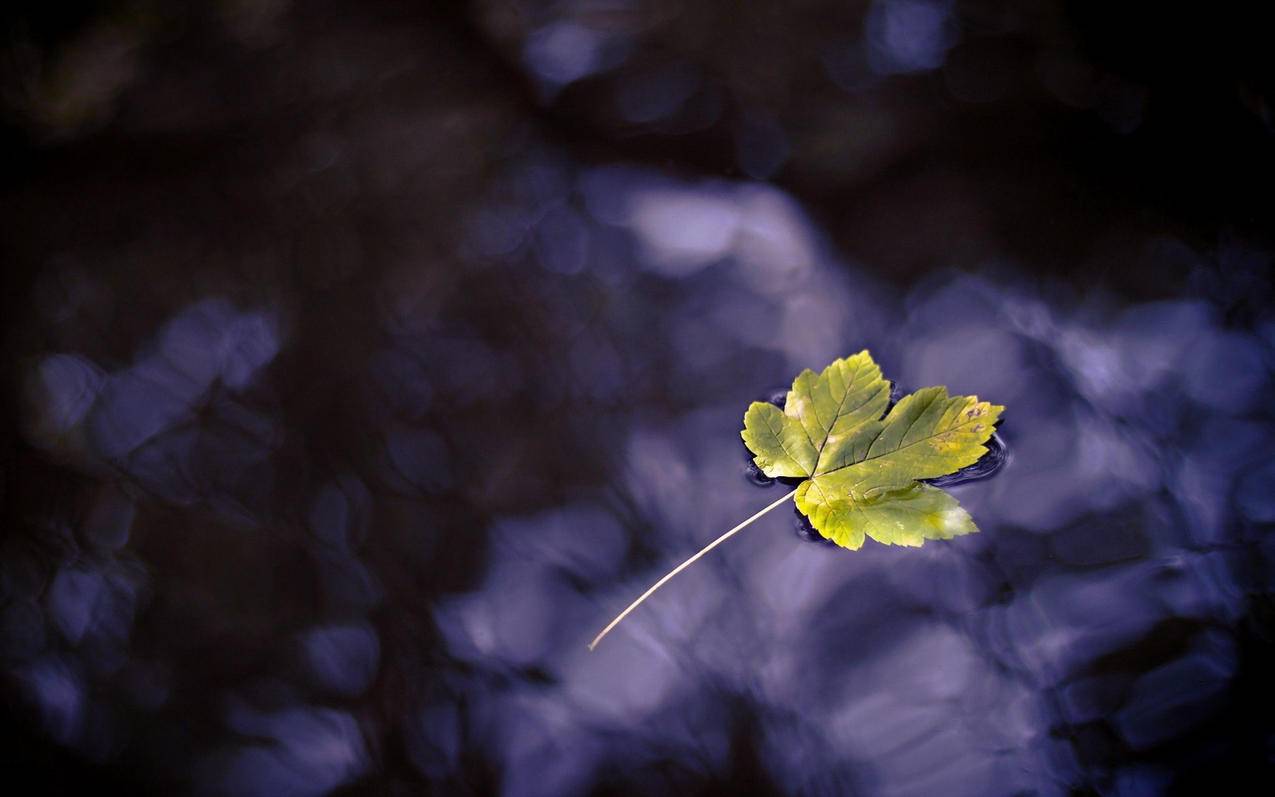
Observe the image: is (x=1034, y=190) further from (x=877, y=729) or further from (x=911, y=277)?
(x=877, y=729)

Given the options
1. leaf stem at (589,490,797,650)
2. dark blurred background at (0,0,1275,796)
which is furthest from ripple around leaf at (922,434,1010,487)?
leaf stem at (589,490,797,650)

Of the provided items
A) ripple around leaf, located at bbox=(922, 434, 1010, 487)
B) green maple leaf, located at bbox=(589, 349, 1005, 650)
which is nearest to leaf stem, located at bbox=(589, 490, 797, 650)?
green maple leaf, located at bbox=(589, 349, 1005, 650)

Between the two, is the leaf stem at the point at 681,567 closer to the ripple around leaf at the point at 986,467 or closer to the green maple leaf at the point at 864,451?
the green maple leaf at the point at 864,451

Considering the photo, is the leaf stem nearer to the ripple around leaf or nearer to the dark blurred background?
the dark blurred background

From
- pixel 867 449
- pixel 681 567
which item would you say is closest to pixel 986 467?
pixel 867 449

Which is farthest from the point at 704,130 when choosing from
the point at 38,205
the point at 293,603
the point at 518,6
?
the point at 38,205

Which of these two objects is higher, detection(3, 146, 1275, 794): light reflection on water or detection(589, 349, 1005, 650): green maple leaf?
detection(589, 349, 1005, 650): green maple leaf

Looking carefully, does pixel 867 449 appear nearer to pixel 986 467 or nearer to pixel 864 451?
pixel 864 451

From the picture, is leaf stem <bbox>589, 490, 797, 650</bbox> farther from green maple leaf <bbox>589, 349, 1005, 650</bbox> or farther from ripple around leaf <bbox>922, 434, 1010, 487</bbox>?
ripple around leaf <bbox>922, 434, 1010, 487</bbox>
